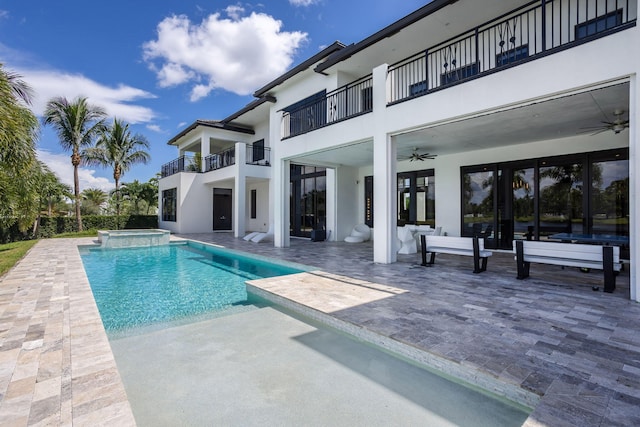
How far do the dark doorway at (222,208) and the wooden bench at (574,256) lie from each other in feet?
63.8

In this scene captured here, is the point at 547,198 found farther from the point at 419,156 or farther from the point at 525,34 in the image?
the point at 525,34

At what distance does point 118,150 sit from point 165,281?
68.1ft

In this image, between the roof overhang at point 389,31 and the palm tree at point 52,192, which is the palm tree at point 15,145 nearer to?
the palm tree at point 52,192

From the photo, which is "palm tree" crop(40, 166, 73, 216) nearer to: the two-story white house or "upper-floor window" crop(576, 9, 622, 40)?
the two-story white house

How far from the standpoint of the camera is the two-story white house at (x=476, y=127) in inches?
226

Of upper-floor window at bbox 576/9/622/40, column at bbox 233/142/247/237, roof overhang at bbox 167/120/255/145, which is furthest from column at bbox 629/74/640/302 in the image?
roof overhang at bbox 167/120/255/145

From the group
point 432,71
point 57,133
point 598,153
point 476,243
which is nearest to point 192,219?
point 57,133

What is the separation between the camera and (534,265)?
817cm

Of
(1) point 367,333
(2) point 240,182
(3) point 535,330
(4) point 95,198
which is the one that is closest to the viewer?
(3) point 535,330

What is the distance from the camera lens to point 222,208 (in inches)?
893

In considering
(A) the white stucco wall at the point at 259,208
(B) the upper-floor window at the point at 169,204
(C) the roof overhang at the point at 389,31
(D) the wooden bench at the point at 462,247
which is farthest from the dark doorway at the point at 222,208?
(D) the wooden bench at the point at 462,247

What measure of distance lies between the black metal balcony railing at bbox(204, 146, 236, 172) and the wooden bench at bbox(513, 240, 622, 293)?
1461 centimetres

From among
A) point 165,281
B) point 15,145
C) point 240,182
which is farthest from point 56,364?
point 240,182

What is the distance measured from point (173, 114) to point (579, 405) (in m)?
35.4
